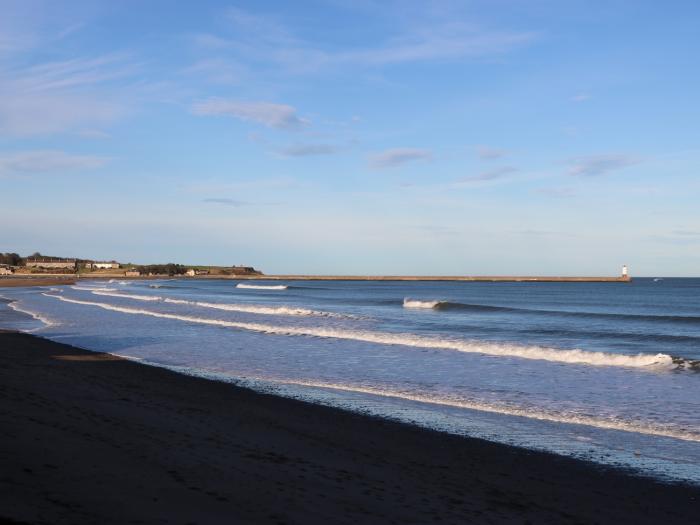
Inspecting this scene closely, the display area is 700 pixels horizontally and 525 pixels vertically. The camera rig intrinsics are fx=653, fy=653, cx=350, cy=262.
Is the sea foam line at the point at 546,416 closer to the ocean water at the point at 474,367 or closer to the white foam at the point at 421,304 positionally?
the ocean water at the point at 474,367

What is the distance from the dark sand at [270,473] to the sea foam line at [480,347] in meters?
12.0

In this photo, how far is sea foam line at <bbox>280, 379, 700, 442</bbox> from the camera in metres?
11.2

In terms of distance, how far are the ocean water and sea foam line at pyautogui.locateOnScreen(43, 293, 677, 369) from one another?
0.05 meters

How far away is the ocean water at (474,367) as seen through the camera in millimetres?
11188

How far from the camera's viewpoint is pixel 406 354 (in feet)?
72.2

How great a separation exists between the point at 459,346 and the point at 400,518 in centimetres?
1868

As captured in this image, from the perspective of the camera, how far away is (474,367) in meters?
19.1

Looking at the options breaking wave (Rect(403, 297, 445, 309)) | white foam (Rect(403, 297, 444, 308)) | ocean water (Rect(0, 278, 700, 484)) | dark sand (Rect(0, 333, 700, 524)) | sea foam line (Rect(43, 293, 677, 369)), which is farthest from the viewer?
white foam (Rect(403, 297, 444, 308))

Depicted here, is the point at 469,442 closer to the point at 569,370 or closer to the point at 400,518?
the point at 400,518

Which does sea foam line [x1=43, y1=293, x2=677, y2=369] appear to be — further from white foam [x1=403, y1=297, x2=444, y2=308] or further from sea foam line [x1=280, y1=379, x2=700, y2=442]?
white foam [x1=403, y1=297, x2=444, y2=308]

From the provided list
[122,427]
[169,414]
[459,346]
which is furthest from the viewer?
[459,346]

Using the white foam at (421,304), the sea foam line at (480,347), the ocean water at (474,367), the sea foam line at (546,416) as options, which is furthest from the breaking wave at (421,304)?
the sea foam line at (546,416)

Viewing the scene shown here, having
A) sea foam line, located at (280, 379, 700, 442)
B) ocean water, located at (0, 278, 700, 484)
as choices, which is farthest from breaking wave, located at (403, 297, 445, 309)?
sea foam line, located at (280, 379, 700, 442)

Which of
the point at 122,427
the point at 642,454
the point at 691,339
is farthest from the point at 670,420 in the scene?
the point at 691,339
